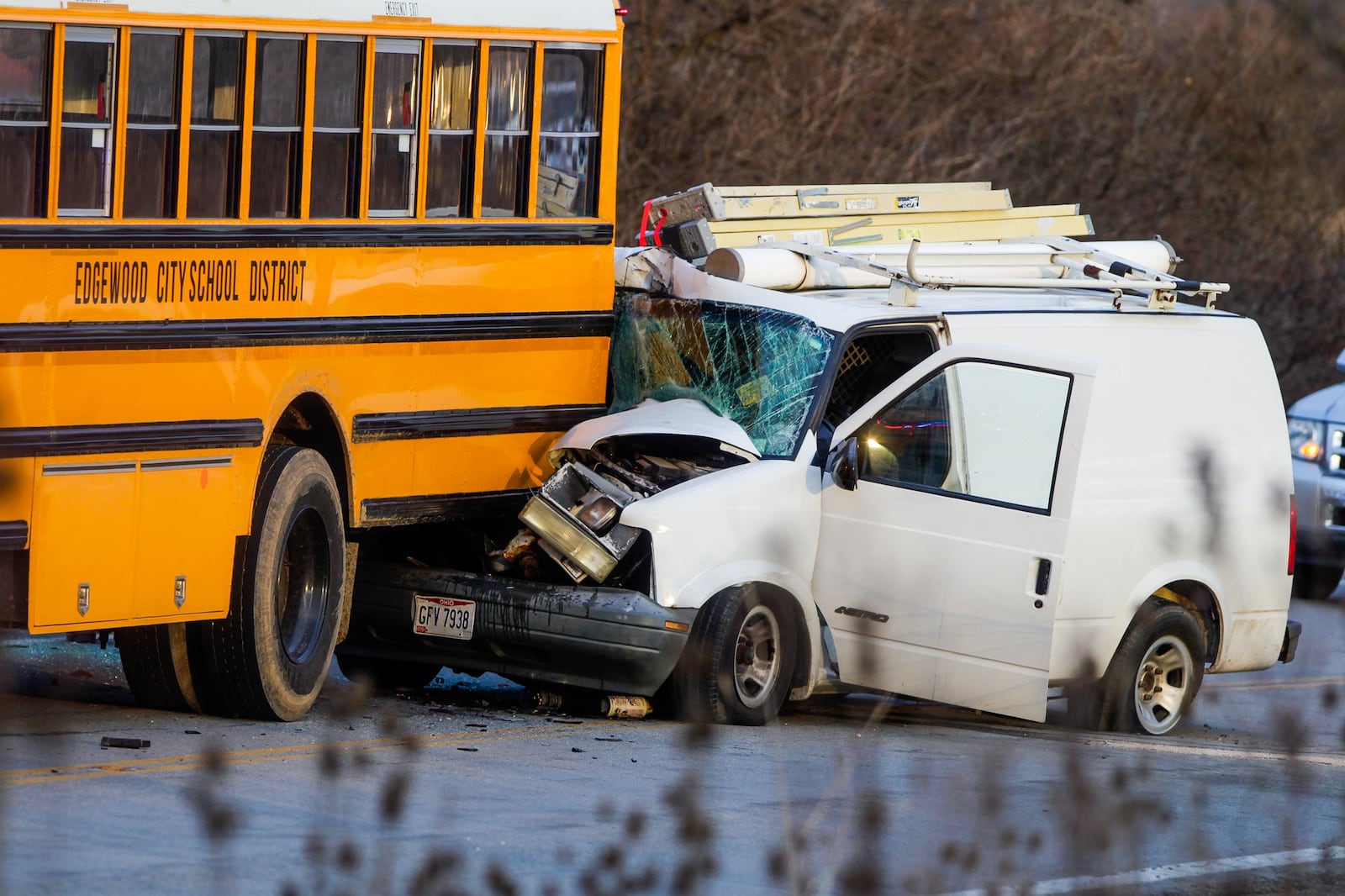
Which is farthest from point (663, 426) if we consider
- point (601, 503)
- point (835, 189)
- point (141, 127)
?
point (141, 127)

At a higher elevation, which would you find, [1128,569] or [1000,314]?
[1000,314]

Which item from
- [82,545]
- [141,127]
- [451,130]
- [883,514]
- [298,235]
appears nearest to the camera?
[82,545]

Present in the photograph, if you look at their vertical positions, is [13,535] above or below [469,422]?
below

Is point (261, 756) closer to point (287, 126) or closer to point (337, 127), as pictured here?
point (287, 126)

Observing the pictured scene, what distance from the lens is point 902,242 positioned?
1137 centimetres

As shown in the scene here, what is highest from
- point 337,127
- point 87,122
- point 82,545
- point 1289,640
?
point 337,127

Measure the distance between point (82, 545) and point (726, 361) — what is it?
3293mm

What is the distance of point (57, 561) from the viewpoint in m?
7.59

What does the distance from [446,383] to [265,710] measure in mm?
1669

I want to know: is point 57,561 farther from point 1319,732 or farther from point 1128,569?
point 1319,732

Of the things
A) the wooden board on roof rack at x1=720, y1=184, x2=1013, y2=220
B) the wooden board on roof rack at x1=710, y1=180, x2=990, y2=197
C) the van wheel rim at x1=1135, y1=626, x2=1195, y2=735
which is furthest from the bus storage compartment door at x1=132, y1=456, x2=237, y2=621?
the van wheel rim at x1=1135, y1=626, x2=1195, y2=735

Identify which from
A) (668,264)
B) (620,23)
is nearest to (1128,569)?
(668,264)

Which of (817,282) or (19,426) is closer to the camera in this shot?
(19,426)

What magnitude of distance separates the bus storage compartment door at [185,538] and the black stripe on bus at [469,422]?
3.22 feet
